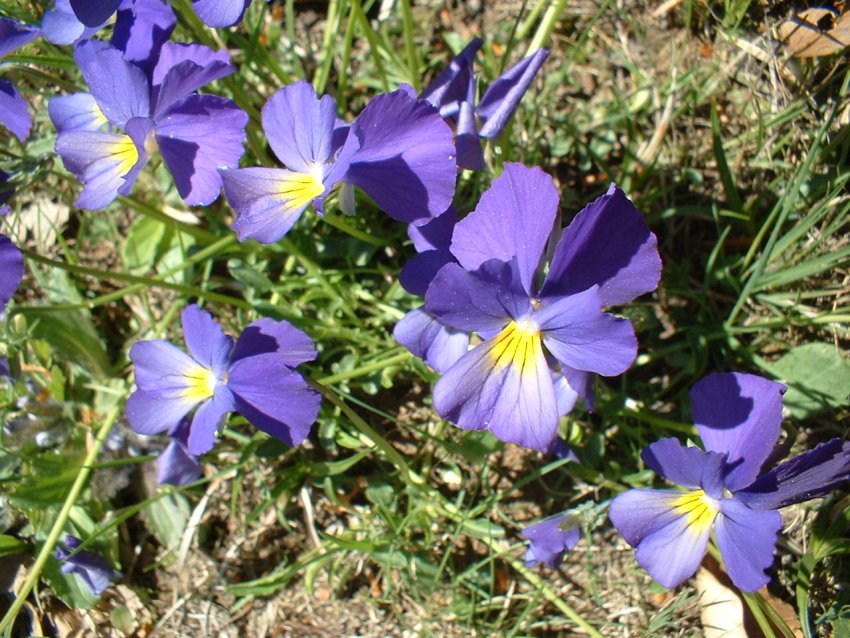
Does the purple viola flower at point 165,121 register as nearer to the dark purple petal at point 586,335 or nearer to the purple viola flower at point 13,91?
the purple viola flower at point 13,91

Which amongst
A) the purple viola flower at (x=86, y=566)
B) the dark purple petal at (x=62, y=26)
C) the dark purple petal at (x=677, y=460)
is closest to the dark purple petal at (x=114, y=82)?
the dark purple petal at (x=62, y=26)

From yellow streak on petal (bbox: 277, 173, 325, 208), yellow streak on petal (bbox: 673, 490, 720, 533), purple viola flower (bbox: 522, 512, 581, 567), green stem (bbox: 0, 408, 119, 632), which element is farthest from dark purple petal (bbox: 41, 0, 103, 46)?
yellow streak on petal (bbox: 673, 490, 720, 533)

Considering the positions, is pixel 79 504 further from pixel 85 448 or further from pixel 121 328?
pixel 121 328

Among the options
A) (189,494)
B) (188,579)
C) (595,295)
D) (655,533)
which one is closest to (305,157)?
(595,295)

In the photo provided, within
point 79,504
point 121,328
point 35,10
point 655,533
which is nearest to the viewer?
point 655,533

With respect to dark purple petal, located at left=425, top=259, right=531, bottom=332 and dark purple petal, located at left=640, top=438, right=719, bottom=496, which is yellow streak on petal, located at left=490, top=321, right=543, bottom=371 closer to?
dark purple petal, located at left=425, top=259, right=531, bottom=332
